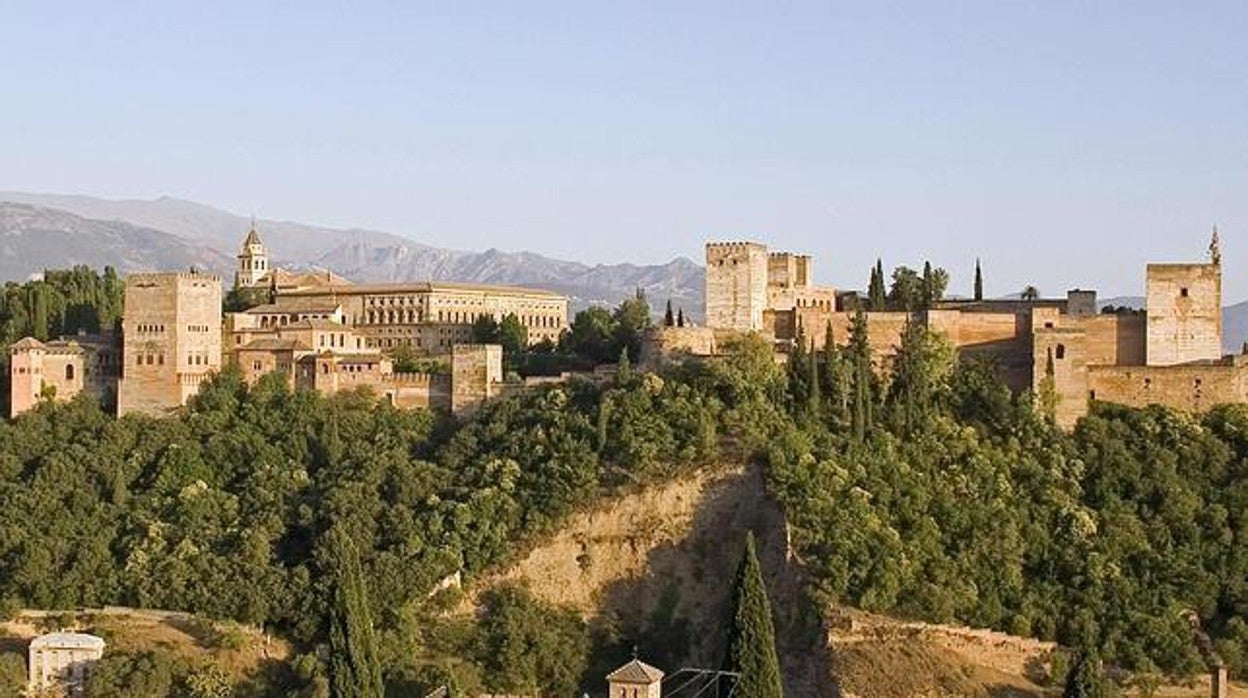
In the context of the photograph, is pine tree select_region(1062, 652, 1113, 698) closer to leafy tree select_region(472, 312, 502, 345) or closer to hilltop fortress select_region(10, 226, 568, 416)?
hilltop fortress select_region(10, 226, 568, 416)

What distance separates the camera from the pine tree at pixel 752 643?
32750 millimetres

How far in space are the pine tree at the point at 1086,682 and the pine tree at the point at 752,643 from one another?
4588 mm

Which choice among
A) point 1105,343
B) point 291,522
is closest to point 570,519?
point 291,522

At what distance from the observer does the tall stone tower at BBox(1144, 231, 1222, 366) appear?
42781 mm

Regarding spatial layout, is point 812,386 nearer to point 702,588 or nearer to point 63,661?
point 702,588

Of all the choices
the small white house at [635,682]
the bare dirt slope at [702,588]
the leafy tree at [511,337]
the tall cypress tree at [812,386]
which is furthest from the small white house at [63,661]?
the leafy tree at [511,337]

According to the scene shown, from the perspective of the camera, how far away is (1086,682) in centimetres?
3188

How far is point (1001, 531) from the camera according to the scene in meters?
38.4

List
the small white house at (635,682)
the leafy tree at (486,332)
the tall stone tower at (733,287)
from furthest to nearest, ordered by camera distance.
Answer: the leafy tree at (486,332) → the tall stone tower at (733,287) → the small white house at (635,682)

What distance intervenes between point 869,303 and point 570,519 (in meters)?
10.6

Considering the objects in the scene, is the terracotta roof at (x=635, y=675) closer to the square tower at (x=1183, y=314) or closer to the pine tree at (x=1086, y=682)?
the pine tree at (x=1086, y=682)

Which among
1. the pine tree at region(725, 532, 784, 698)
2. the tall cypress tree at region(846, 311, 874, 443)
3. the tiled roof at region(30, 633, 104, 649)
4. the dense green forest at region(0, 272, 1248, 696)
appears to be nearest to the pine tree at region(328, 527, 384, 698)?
the dense green forest at region(0, 272, 1248, 696)

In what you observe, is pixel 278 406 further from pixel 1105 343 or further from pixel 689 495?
pixel 1105 343

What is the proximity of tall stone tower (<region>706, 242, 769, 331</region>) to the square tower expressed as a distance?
8.46 meters
